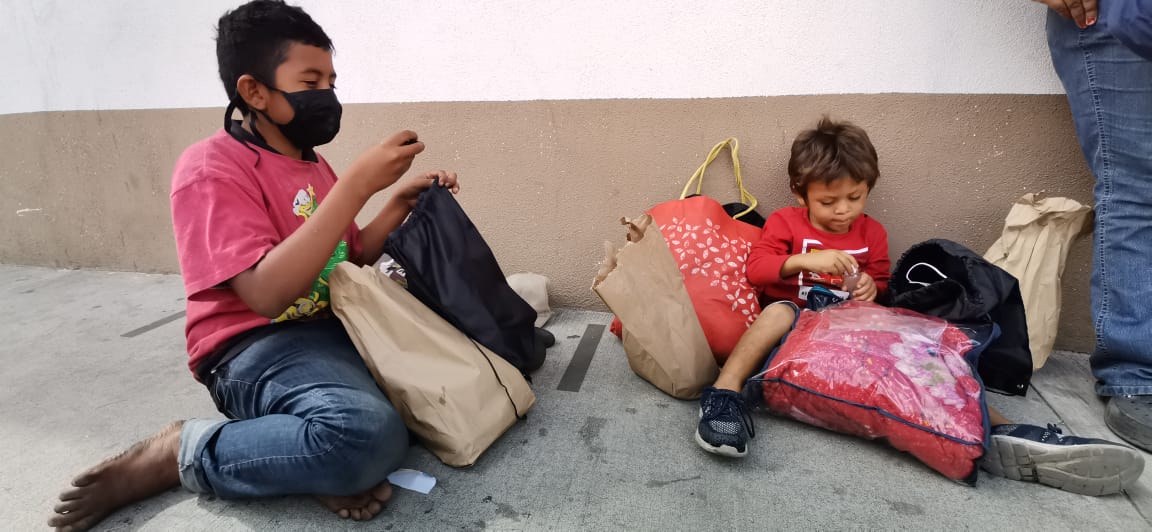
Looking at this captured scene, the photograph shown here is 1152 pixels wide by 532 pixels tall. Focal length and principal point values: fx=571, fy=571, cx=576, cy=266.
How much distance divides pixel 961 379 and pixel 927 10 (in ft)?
4.35

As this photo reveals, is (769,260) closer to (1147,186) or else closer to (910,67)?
(910,67)

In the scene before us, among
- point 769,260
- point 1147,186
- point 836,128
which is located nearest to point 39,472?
point 769,260

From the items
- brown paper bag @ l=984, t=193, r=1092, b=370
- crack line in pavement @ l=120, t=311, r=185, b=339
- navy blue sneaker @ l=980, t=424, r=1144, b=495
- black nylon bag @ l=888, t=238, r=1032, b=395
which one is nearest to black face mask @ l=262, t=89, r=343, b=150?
crack line in pavement @ l=120, t=311, r=185, b=339

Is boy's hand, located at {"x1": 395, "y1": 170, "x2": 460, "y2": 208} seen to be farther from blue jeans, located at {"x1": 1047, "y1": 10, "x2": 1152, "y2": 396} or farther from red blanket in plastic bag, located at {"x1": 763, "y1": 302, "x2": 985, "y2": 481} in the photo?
blue jeans, located at {"x1": 1047, "y1": 10, "x2": 1152, "y2": 396}

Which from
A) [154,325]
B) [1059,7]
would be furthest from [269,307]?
[1059,7]

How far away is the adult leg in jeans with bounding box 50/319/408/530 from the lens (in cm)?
129

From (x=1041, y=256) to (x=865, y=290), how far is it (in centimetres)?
59

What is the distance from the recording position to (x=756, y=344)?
1770 mm

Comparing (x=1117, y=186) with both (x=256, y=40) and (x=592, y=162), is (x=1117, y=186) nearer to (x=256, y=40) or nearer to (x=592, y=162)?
(x=592, y=162)

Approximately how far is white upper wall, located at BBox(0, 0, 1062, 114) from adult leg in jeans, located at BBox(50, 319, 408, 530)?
1496 mm

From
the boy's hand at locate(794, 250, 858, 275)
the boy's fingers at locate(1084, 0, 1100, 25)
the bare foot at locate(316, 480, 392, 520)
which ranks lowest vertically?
the bare foot at locate(316, 480, 392, 520)

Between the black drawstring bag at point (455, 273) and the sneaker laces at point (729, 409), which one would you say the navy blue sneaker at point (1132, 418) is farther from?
the black drawstring bag at point (455, 273)

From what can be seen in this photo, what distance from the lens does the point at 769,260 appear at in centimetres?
196

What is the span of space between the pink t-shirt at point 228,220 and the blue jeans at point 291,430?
0.11 metres
